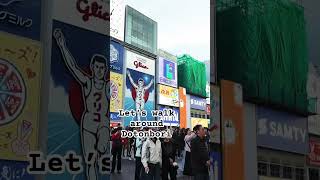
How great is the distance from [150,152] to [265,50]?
3988 mm

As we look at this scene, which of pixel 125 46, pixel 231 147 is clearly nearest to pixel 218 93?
pixel 231 147

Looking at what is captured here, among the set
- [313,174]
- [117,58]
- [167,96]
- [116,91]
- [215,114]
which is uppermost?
[117,58]

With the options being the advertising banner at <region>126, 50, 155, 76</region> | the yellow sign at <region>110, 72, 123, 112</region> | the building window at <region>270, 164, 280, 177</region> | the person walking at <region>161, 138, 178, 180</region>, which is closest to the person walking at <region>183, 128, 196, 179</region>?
the person walking at <region>161, 138, 178, 180</region>

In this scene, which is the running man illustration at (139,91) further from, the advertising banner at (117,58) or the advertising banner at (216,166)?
the advertising banner at (216,166)

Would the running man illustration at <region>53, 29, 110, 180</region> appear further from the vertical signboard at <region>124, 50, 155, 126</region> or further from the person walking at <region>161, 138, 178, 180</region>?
the vertical signboard at <region>124, 50, 155, 126</region>

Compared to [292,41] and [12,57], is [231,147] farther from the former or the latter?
[12,57]

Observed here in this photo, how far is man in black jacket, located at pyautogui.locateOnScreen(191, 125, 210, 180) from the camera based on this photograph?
33.8 ft

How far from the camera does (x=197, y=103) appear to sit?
3753cm

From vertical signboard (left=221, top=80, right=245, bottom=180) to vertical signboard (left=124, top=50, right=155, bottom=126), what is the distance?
14.5 meters

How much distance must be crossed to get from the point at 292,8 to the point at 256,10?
1.87 m

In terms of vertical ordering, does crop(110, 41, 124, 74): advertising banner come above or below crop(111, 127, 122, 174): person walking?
above

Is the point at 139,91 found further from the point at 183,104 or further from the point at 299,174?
the point at 299,174

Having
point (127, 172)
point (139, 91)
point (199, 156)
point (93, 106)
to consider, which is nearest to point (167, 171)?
point (199, 156)

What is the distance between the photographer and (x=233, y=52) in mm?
12344
